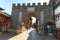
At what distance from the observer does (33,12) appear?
27344 mm

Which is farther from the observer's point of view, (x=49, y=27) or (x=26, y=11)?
(x=26, y=11)

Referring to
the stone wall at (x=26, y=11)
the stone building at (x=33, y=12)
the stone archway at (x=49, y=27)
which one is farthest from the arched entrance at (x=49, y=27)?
the stone wall at (x=26, y=11)

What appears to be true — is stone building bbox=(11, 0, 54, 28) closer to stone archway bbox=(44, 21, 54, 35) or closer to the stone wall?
the stone wall

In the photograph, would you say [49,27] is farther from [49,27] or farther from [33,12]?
[33,12]

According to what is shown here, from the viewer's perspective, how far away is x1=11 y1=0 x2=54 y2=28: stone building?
2619 cm

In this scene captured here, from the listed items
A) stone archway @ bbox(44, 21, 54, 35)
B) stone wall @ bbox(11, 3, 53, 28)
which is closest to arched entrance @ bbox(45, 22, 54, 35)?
stone archway @ bbox(44, 21, 54, 35)

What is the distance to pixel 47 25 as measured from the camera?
2536 centimetres

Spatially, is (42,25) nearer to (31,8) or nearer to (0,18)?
(31,8)

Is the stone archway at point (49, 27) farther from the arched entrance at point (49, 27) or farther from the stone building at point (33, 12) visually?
the stone building at point (33, 12)

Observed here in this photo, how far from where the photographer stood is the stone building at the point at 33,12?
2619cm

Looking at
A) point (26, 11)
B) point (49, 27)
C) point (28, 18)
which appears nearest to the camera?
point (49, 27)

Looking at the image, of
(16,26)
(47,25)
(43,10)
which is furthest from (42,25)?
(16,26)

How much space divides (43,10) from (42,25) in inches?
129

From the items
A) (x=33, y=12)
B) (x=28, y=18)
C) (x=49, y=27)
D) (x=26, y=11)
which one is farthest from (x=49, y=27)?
(x=28, y=18)
